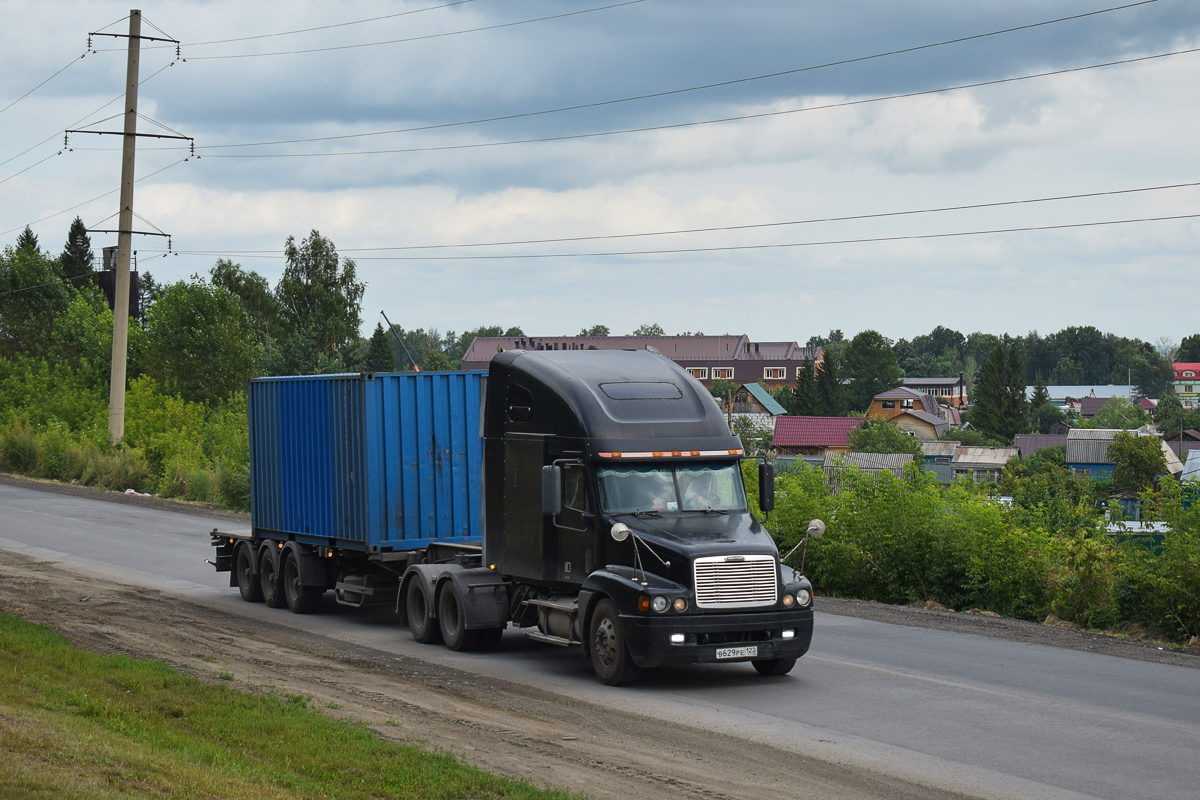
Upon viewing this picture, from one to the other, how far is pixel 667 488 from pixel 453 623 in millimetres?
3550

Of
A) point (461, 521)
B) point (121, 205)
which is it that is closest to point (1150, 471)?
point (121, 205)

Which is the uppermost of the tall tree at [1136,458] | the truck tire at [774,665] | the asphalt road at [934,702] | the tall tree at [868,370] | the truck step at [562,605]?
the tall tree at [868,370]

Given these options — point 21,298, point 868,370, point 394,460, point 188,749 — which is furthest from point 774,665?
point 868,370

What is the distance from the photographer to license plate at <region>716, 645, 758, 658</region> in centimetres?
1253

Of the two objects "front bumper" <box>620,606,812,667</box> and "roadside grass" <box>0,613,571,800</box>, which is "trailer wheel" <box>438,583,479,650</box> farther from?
"roadside grass" <box>0,613,571,800</box>

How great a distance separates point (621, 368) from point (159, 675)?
597cm

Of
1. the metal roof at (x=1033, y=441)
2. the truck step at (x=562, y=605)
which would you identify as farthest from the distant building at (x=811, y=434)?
the truck step at (x=562, y=605)

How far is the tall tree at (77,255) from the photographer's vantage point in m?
110

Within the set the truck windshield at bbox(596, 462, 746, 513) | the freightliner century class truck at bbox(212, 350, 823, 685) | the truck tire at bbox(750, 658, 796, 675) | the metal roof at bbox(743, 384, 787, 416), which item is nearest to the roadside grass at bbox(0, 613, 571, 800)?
the freightliner century class truck at bbox(212, 350, 823, 685)

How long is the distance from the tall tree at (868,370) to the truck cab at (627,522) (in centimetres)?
15270

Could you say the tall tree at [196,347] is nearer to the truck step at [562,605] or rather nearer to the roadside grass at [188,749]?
the truck step at [562,605]

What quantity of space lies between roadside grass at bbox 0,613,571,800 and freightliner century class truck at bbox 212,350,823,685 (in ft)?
11.9

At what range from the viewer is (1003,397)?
133m

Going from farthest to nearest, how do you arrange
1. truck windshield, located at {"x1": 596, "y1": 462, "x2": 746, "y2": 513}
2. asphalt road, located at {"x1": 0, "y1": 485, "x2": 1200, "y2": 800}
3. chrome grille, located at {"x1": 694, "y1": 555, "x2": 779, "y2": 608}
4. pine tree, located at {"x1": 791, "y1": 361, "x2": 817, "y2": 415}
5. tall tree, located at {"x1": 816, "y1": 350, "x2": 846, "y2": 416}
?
pine tree, located at {"x1": 791, "y1": 361, "x2": 817, "y2": 415}
tall tree, located at {"x1": 816, "y1": 350, "x2": 846, "y2": 416}
truck windshield, located at {"x1": 596, "y1": 462, "x2": 746, "y2": 513}
chrome grille, located at {"x1": 694, "y1": 555, "x2": 779, "y2": 608}
asphalt road, located at {"x1": 0, "y1": 485, "x2": 1200, "y2": 800}
